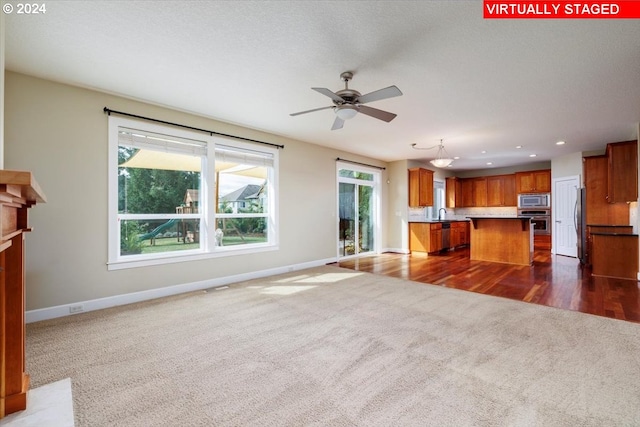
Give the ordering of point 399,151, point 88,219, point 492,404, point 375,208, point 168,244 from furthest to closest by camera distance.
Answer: point 375,208 < point 399,151 < point 168,244 < point 88,219 < point 492,404

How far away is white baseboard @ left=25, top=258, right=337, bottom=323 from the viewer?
3.06m

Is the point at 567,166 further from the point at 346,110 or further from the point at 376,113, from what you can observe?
the point at 346,110

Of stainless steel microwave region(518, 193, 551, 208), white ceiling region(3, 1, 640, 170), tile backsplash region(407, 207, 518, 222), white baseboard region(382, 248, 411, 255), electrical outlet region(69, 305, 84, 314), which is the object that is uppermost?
white ceiling region(3, 1, 640, 170)

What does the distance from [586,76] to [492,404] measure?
11.6 ft

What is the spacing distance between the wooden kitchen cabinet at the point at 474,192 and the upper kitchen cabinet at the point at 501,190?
0.15m

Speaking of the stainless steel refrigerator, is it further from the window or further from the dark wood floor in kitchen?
the window

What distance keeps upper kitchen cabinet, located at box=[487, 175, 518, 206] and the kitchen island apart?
135 inches

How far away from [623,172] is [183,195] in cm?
801

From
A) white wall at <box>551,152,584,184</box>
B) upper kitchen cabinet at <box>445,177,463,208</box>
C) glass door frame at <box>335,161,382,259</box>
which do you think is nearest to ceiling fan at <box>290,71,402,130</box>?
glass door frame at <box>335,161,382,259</box>

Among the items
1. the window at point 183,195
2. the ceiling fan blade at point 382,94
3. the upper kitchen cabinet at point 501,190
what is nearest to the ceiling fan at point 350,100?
the ceiling fan blade at point 382,94

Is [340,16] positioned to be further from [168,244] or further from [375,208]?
[375,208]

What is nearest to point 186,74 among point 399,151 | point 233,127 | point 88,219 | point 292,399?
point 233,127

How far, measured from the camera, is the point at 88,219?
3348 mm

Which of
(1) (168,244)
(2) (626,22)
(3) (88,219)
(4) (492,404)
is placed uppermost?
(2) (626,22)
